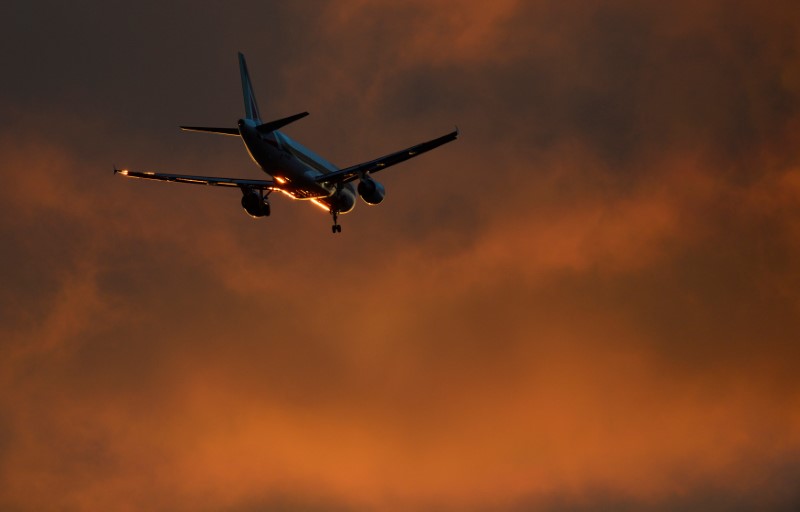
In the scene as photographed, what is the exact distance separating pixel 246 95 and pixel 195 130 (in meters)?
10.6

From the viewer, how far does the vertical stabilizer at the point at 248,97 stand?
111713mm

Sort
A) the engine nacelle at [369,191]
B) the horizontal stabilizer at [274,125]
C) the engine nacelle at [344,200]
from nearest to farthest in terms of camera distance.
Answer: the horizontal stabilizer at [274,125] → the engine nacelle at [369,191] → the engine nacelle at [344,200]

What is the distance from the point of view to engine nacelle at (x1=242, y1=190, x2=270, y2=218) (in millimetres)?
114438

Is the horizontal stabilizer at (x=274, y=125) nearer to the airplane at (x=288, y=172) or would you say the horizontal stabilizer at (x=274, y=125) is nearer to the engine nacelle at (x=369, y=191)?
the airplane at (x=288, y=172)

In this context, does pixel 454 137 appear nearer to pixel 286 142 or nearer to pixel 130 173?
pixel 286 142

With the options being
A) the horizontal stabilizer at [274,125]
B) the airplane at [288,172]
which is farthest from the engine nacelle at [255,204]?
the horizontal stabilizer at [274,125]

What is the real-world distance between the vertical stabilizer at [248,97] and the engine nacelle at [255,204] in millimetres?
6804

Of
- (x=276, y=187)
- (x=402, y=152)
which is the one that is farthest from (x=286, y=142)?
(x=402, y=152)

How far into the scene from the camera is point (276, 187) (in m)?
111

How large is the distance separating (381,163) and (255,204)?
14.8 meters

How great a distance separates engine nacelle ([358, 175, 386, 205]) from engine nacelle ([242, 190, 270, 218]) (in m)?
8.96

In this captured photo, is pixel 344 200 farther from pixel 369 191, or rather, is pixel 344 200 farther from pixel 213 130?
pixel 213 130

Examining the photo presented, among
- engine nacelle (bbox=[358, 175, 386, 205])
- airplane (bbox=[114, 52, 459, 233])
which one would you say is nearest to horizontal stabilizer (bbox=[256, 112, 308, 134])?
airplane (bbox=[114, 52, 459, 233])

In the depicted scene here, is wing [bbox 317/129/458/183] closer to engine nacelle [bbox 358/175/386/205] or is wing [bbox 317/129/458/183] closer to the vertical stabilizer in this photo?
engine nacelle [bbox 358/175/386/205]
